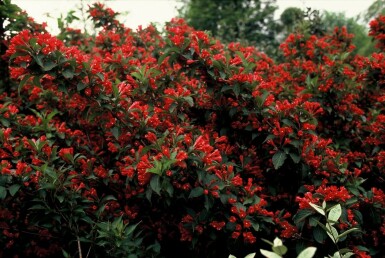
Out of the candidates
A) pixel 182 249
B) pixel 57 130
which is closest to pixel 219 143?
pixel 182 249

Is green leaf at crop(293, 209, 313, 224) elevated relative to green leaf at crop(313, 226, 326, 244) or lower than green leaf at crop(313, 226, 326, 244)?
elevated

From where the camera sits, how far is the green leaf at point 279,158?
3082 millimetres

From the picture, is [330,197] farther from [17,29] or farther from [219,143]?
[17,29]

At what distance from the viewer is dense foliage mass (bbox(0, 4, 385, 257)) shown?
2.86m

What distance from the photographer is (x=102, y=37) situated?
4793 millimetres

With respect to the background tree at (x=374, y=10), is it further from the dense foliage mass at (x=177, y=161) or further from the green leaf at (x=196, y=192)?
the green leaf at (x=196, y=192)

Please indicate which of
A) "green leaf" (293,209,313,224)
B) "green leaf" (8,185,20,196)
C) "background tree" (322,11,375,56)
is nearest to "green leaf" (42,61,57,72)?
"green leaf" (8,185,20,196)

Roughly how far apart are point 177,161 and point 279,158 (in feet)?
2.98

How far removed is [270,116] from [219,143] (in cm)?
48

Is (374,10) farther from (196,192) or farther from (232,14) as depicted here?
(232,14)

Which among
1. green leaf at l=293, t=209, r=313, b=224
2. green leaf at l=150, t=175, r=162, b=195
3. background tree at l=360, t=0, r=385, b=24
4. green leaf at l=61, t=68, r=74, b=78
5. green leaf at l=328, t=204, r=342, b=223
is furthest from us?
background tree at l=360, t=0, r=385, b=24

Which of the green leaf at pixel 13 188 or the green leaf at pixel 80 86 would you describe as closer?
the green leaf at pixel 13 188

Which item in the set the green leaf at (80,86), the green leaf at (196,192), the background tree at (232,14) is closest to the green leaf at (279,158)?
the green leaf at (196,192)

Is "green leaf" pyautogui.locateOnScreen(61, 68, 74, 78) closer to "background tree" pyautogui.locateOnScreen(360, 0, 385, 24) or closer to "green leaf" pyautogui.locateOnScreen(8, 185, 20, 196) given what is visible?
"green leaf" pyautogui.locateOnScreen(8, 185, 20, 196)
